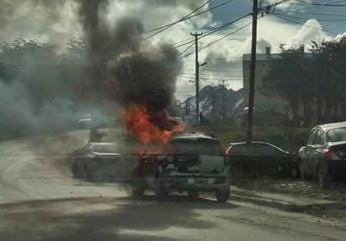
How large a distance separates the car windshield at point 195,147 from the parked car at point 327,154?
8.86ft

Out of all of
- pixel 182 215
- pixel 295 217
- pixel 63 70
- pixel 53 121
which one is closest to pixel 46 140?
pixel 53 121

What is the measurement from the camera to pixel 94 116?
62.7 feet

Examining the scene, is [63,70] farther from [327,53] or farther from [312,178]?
[327,53]

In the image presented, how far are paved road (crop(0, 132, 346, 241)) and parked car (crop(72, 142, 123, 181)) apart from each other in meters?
0.61

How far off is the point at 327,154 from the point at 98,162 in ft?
26.7

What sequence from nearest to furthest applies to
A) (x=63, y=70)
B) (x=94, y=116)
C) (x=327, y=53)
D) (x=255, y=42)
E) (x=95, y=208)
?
(x=95, y=208), (x=63, y=70), (x=94, y=116), (x=255, y=42), (x=327, y=53)

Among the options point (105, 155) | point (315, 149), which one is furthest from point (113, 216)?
point (105, 155)

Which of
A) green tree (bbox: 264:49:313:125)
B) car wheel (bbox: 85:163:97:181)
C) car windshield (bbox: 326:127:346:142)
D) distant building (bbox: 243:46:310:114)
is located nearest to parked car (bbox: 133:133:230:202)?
car windshield (bbox: 326:127:346:142)

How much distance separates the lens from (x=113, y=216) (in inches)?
525

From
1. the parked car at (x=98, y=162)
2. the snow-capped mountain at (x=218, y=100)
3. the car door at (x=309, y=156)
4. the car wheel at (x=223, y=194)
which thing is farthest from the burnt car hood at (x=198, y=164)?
the snow-capped mountain at (x=218, y=100)

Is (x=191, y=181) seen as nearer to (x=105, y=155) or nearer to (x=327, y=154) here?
(x=327, y=154)

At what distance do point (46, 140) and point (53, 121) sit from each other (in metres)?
0.87

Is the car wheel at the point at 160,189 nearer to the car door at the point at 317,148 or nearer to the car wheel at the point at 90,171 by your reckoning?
the car door at the point at 317,148

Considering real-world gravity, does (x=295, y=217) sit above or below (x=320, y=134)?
below
